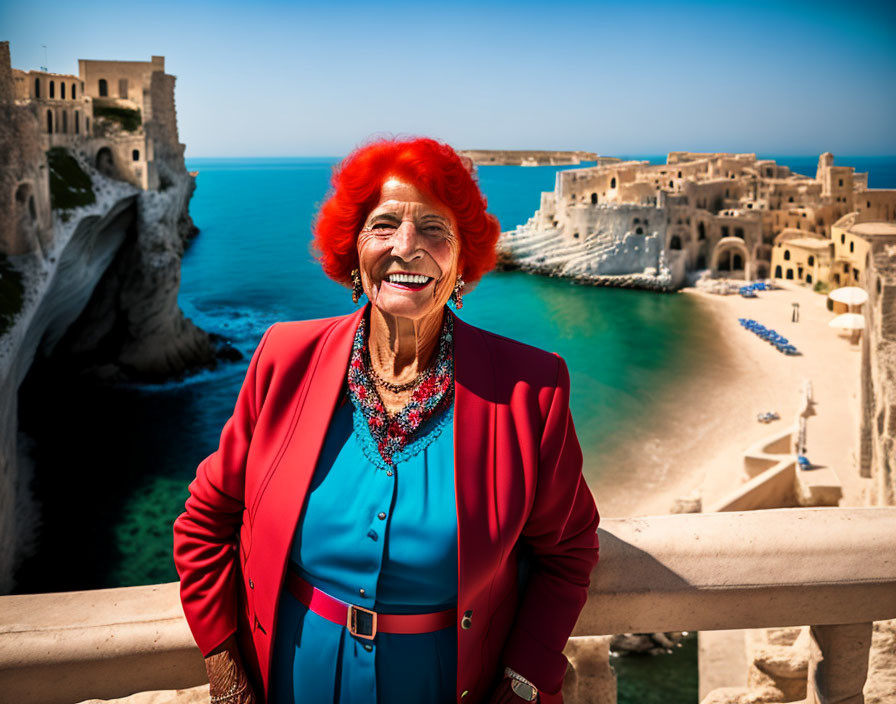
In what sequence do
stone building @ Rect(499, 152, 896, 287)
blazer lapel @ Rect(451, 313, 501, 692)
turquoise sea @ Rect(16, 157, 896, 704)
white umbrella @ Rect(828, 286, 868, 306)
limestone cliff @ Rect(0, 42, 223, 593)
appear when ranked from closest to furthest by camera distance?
1. blazer lapel @ Rect(451, 313, 501, 692)
2. limestone cliff @ Rect(0, 42, 223, 593)
3. turquoise sea @ Rect(16, 157, 896, 704)
4. white umbrella @ Rect(828, 286, 868, 306)
5. stone building @ Rect(499, 152, 896, 287)

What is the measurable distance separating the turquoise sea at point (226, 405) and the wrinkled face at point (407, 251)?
302 millimetres

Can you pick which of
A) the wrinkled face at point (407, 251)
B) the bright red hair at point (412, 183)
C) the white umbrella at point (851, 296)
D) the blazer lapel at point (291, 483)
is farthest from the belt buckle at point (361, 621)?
the white umbrella at point (851, 296)

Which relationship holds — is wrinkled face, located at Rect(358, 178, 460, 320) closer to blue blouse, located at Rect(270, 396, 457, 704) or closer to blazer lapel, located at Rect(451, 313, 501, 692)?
blazer lapel, located at Rect(451, 313, 501, 692)

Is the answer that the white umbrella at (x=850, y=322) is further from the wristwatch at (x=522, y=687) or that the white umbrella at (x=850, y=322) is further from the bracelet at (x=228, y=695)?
the bracelet at (x=228, y=695)

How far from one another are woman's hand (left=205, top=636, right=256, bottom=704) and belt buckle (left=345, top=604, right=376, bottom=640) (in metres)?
0.39

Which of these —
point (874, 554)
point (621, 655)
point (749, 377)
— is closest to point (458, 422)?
point (874, 554)

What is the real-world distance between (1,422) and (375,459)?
13.9 m

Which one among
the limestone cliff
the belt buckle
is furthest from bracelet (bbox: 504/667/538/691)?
the limestone cliff

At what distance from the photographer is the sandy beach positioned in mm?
19188

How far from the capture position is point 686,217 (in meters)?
51.8

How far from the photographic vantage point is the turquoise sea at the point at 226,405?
53.6ft

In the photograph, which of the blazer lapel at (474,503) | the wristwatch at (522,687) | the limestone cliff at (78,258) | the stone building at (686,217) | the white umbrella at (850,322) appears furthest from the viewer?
the stone building at (686,217)

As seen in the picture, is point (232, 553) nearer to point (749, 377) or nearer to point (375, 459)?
point (375, 459)

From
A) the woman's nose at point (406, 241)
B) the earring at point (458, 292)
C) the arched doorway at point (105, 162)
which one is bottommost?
the earring at point (458, 292)
